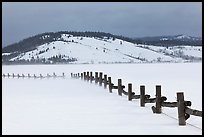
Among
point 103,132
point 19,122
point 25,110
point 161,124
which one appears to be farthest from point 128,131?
point 25,110

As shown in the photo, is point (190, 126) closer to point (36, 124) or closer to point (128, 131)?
point (128, 131)

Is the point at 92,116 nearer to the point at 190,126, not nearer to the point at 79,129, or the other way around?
the point at 79,129

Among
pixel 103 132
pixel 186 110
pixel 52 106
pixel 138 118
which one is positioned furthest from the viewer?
pixel 52 106

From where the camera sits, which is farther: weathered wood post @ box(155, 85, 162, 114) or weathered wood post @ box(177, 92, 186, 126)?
weathered wood post @ box(155, 85, 162, 114)

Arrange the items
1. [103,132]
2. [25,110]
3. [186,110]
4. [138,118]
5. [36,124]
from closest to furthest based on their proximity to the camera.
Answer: [103,132]
[186,110]
[36,124]
[138,118]
[25,110]

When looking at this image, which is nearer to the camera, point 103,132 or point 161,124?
point 103,132

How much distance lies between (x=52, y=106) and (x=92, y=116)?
334 cm

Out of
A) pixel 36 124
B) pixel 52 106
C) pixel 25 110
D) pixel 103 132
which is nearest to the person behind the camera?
pixel 103 132

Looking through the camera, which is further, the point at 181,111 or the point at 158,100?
the point at 158,100

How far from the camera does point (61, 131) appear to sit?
9.70 m

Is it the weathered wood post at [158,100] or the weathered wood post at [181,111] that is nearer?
the weathered wood post at [181,111]

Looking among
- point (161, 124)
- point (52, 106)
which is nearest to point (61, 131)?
point (161, 124)

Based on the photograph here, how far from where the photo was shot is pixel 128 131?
31.6 ft

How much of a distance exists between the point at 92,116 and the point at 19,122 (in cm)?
212
